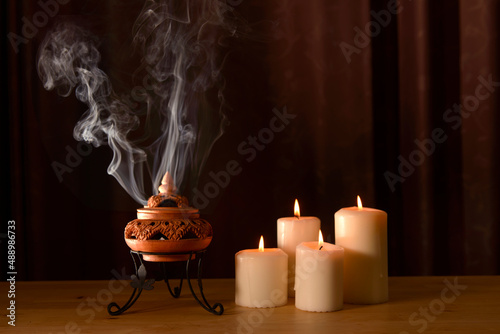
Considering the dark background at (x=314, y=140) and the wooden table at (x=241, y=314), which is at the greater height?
the dark background at (x=314, y=140)

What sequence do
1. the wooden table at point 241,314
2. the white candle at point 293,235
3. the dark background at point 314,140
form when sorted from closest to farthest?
the wooden table at point 241,314 < the white candle at point 293,235 < the dark background at point 314,140

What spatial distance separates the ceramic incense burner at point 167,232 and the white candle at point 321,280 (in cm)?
22

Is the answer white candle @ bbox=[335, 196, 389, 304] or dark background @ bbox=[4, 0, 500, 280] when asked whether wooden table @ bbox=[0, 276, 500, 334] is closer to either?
white candle @ bbox=[335, 196, 389, 304]

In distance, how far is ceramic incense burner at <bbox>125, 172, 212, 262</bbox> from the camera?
1019 millimetres

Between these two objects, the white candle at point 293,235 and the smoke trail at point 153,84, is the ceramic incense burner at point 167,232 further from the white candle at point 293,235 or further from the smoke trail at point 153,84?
the smoke trail at point 153,84

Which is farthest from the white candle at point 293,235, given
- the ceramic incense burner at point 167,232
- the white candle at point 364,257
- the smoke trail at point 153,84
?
the smoke trail at point 153,84

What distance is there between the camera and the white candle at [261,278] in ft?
3.57

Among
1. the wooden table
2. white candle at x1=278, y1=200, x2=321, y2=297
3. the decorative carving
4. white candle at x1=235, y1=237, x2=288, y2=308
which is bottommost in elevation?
the wooden table

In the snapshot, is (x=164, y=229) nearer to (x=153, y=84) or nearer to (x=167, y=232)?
(x=167, y=232)

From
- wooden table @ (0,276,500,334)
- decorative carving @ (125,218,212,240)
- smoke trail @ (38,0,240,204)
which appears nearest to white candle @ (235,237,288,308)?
wooden table @ (0,276,500,334)

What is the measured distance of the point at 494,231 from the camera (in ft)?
5.85

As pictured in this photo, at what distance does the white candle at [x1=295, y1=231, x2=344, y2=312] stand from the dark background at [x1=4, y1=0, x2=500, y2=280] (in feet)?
2.29

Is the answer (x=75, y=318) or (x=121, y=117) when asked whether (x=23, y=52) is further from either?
(x=75, y=318)

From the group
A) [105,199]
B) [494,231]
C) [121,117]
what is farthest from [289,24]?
[494,231]
